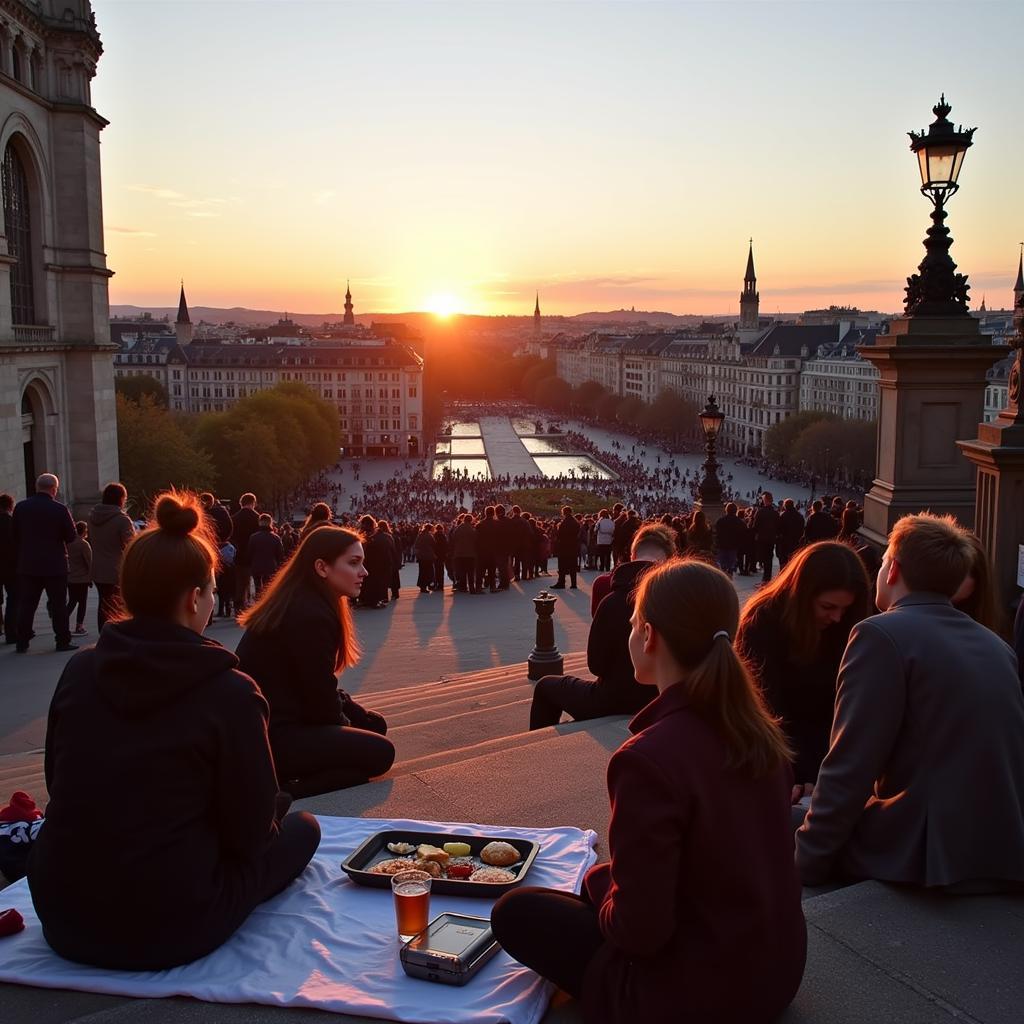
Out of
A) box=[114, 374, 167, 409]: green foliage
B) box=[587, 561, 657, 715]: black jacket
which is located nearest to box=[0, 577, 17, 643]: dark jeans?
box=[587, 561, 657, 715]: black jacket

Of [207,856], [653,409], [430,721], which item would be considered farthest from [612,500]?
[207,856]

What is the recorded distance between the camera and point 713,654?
271 cm

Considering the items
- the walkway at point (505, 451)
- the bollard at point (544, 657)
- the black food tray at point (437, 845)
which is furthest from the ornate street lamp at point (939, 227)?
the walkway at point (505, 451)

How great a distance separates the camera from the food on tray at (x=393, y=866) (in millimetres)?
4012

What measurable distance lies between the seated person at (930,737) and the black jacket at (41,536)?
26.7ft

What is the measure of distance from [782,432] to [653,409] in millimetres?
28391

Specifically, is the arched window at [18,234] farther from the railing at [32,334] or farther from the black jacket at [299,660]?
the black jacket at [299,660]

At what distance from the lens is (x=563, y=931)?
3139 mm

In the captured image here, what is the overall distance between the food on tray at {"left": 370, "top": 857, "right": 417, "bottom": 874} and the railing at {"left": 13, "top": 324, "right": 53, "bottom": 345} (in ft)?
69.1

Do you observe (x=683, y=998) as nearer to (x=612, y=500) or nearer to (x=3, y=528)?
(x=3, y=528)

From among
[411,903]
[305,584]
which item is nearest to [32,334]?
[305,584]

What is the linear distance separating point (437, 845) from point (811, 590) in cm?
179

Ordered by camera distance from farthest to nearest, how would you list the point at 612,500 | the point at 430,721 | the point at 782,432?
the point at 782,432, the point at 612,500, the point at 430,721

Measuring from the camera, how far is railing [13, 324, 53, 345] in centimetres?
2339
